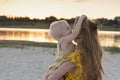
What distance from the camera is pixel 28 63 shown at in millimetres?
13547

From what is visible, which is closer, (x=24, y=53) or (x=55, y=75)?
(x=55, y=75)

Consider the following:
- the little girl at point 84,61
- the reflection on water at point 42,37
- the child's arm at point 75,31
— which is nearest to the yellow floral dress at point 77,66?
the little girl at point 84,61

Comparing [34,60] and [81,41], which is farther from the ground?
[81,41]

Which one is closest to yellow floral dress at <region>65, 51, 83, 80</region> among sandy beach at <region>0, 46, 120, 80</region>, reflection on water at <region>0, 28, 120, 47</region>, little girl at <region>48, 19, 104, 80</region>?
little girl at <region>48, 19, 104, 80</region>

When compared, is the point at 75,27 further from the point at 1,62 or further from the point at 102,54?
the point at 1,62

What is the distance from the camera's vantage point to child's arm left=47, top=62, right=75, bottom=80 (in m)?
2.83

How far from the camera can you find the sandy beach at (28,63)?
36.1 feet

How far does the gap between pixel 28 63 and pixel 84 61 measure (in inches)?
424

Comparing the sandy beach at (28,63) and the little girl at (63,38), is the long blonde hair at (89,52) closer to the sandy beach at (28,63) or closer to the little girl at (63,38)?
the little girl at (63,38)

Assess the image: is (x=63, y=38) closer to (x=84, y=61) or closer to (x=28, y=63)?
(x=84, y=61)

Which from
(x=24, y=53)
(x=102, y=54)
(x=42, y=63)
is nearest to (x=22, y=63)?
(x=42, y=63)

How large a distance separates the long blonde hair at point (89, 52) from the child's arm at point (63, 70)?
0.09m

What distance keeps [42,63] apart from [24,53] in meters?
2.76

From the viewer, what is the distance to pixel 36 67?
12.7m
